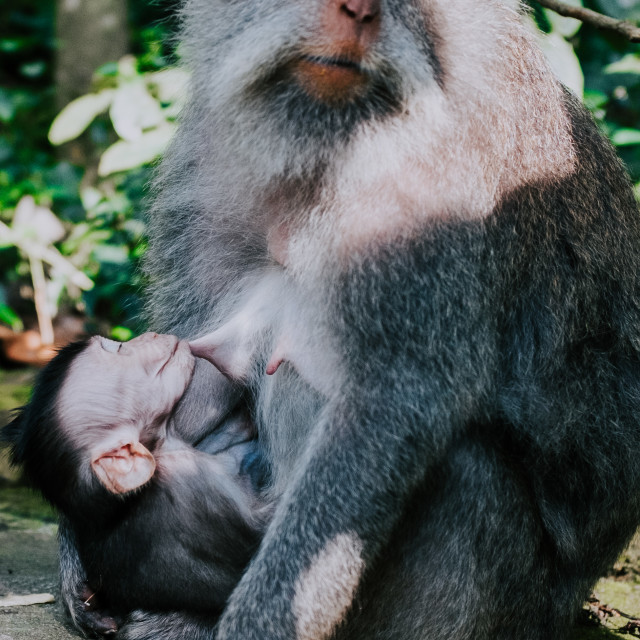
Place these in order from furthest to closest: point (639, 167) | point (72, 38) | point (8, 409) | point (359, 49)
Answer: point (72, 38) < point (8, 409) < point (639, 167) < point (359, 49)

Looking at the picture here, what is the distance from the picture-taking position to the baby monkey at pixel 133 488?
11.2 feet

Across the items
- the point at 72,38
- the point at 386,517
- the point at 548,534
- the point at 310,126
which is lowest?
the point at 72,38

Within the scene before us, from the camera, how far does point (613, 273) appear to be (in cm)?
362

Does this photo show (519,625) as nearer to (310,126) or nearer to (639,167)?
(310,126)

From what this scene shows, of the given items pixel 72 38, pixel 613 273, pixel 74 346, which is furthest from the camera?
pixel 72 38

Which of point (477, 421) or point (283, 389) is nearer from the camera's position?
point (477, 421)

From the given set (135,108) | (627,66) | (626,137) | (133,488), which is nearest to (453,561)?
(133,488)

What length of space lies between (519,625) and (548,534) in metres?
0.33

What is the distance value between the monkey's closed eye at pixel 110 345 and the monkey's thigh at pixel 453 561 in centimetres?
136

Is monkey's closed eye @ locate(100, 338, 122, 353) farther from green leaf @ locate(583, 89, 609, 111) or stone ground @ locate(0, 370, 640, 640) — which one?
green leaf @ locate(583, 89, 609, 111)

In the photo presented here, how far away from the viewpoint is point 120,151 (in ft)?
17.9

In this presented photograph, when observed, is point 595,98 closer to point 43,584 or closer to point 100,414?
point 100,414

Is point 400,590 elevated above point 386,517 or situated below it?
below

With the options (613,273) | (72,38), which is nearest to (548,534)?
(613,273)
